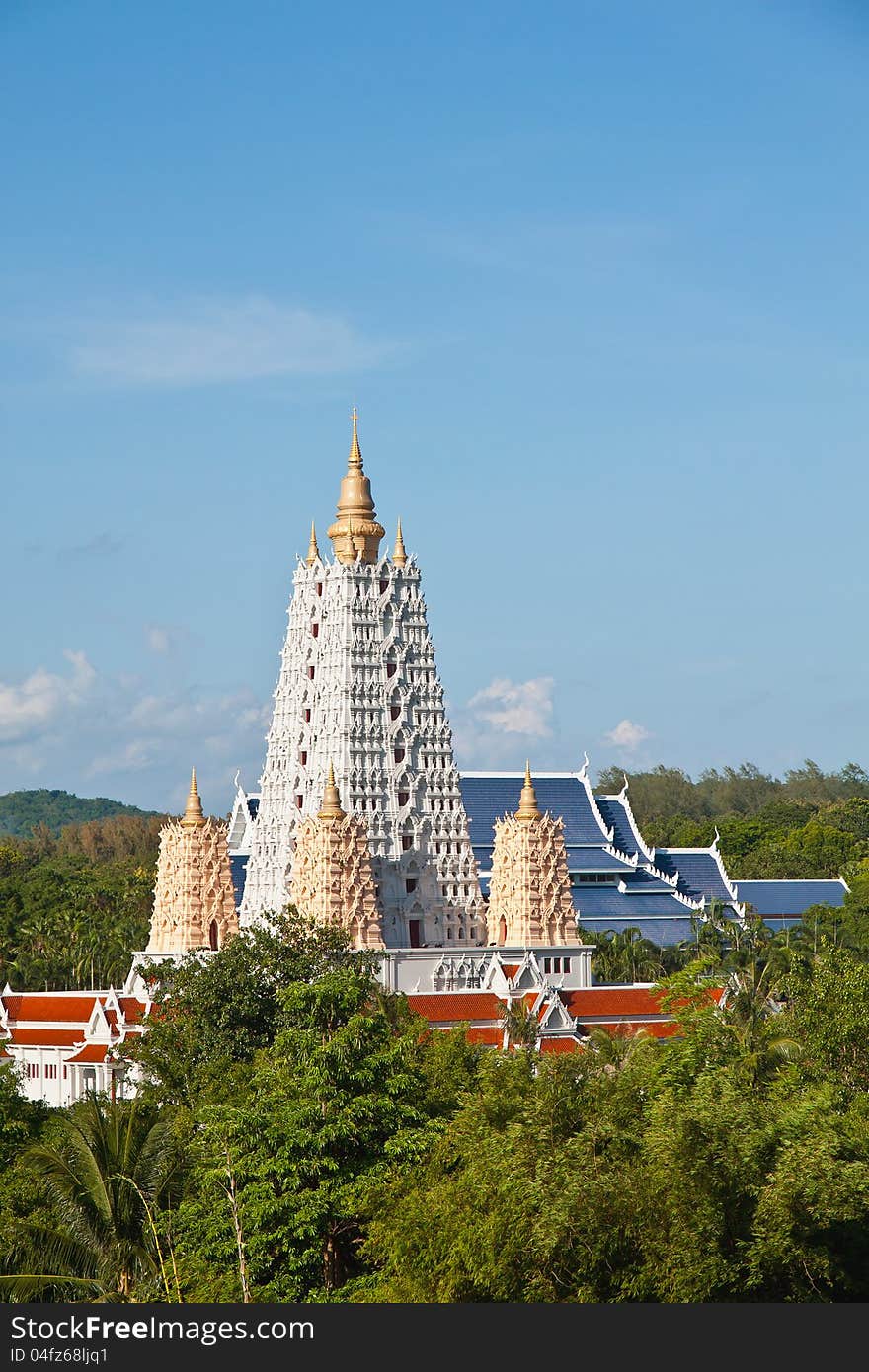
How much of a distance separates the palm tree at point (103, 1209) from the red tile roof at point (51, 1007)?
1339 inches

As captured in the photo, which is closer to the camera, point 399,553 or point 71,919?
point 399,553

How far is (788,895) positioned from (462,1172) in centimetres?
8155

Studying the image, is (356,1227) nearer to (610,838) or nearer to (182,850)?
(182,850)

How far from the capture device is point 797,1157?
30312 millimetres

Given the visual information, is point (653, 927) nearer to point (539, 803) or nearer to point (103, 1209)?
point (539, 803)

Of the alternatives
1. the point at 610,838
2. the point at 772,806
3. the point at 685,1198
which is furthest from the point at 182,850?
the point at 772,806

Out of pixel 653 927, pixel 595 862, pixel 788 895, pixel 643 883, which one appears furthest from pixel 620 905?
pixel 788 895

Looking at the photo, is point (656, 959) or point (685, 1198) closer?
point (685, 1198)

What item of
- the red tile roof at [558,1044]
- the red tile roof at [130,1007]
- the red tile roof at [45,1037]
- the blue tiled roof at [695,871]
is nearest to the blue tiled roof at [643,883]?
the blue tiled roof at [695,871]

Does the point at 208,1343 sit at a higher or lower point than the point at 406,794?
lower

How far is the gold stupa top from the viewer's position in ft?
268

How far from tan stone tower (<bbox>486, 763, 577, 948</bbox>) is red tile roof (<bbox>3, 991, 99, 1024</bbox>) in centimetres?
1507

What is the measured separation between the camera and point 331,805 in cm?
7444

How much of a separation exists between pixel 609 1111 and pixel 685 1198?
5.09 metres
